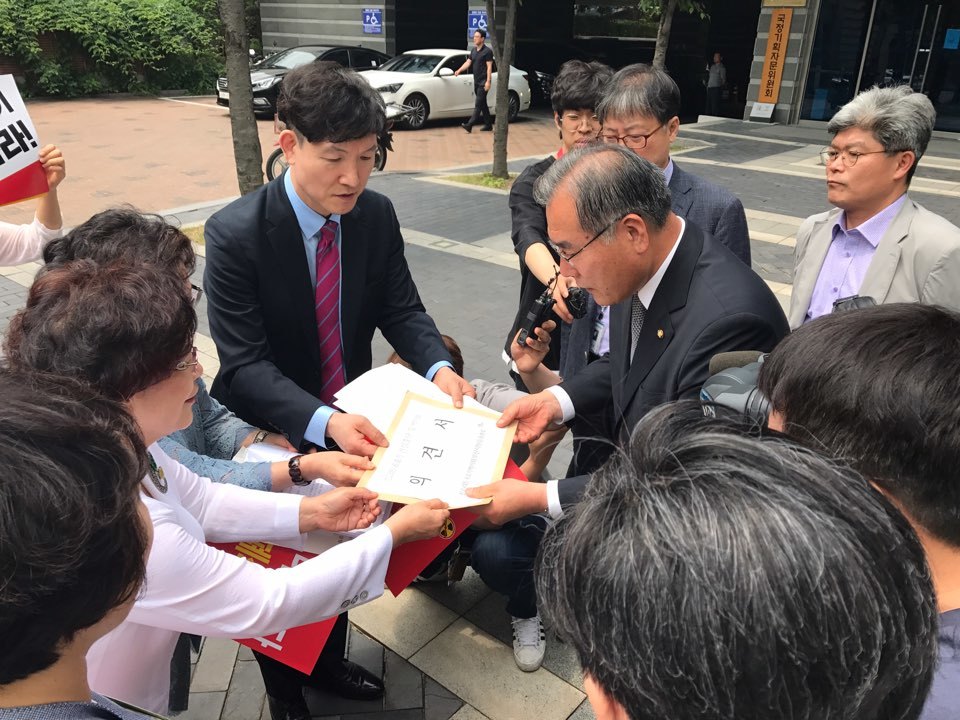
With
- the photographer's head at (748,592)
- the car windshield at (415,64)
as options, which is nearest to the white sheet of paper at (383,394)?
the photographer's head at (748,592)

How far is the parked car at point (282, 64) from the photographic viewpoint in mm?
13961

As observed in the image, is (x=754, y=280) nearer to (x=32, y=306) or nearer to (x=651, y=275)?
(x=651, y=275)

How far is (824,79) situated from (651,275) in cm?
1731

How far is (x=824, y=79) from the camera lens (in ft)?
53.4

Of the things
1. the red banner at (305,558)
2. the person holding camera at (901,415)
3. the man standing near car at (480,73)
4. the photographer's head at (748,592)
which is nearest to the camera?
the photographer's head at (748,592)

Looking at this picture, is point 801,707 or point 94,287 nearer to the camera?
point 801,707

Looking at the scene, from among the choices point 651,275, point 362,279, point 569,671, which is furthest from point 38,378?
point 569,671

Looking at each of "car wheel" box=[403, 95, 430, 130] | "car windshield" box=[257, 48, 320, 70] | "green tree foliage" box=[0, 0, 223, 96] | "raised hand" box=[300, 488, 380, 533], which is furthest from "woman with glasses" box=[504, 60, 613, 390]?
"green tree foliage" box=[0, 0, 223, 96]

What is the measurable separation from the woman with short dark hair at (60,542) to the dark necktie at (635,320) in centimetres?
153

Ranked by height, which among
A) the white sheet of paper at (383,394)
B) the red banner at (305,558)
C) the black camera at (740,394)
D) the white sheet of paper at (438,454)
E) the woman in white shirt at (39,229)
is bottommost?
the red banner at (305,558)

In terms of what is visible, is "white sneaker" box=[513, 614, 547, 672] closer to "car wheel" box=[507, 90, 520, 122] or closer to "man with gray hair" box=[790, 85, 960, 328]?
"man with gray hair" box=[790, 85, 960, 328]

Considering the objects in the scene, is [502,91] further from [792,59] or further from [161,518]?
[792,59]

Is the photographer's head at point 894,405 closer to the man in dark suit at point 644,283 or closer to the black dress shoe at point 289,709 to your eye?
the man in dark suit at point 644,283

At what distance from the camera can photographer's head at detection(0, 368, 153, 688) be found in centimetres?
88
